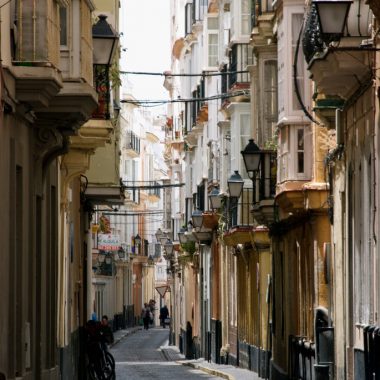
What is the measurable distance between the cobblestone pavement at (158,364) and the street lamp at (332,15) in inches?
745

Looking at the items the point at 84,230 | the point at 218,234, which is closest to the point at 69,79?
the point at 84,230

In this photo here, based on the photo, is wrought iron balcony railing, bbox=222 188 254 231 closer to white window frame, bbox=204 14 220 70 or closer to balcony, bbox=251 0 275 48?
balcony, bbox=251 0 275 48

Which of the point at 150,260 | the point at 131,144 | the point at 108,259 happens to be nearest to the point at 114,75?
the point at 108,259

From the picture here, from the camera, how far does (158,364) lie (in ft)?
169

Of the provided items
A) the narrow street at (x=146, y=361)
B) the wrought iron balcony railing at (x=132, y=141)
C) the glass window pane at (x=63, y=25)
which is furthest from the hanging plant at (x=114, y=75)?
the wrought iron balcony railing at (x=132, y=141)

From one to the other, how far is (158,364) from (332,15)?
34.6 meters

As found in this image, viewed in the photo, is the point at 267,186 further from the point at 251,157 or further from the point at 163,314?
the point at 163,314

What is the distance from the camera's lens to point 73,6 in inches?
859

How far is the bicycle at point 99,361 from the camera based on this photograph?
3509 centimetres

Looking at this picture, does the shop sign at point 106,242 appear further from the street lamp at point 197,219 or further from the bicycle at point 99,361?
the bicycle at point 99,361

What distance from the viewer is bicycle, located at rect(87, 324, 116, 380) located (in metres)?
35.1

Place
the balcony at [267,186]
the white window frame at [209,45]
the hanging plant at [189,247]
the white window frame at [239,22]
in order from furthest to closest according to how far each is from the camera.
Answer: the hanging plant at [189,247] < the white window frame at [209,45] < the white window frame at [239,22] < the balcony at [267,186]

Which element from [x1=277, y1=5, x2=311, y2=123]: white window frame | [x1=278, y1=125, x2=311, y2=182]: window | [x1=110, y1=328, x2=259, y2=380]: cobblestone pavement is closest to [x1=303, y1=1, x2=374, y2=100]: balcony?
[x1=277, y1=5, x2=311, y2=123]: white window frame

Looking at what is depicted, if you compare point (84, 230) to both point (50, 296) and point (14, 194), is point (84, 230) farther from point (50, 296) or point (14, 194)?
point (14, 194)
